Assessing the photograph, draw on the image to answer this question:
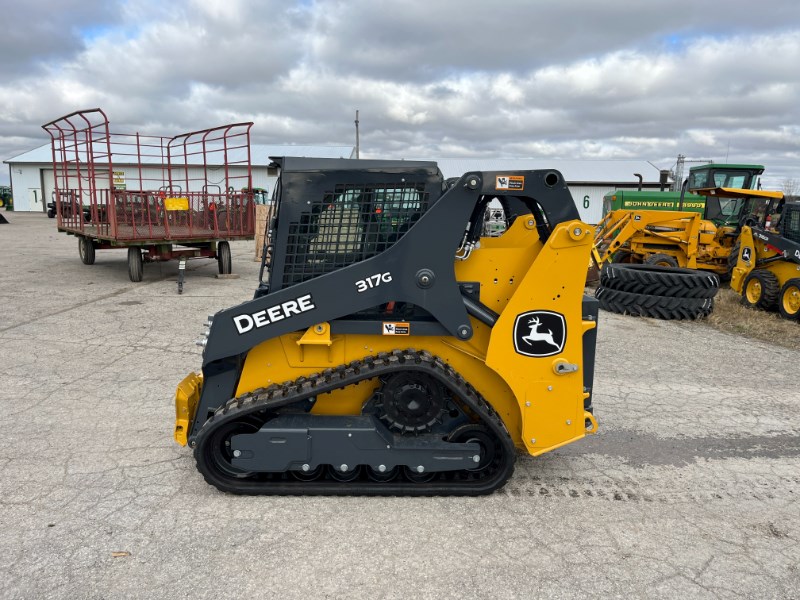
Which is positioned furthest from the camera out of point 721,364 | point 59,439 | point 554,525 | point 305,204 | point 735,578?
point 721,364

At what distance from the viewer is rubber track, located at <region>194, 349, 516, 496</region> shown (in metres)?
3.43

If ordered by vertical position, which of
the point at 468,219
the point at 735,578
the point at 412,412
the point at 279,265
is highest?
the point at 468,219


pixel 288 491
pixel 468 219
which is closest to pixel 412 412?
pixel 288 491

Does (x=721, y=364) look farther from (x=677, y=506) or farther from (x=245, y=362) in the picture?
(x=245, y=362)

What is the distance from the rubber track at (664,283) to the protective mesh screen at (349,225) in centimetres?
723

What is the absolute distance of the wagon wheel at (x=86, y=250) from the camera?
13852 mm

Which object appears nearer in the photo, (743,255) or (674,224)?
(743,255)

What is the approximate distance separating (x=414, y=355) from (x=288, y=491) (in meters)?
1.16

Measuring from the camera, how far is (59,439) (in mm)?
4344

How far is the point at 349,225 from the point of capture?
11.8ft

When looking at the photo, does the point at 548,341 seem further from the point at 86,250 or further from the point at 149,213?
the point at 86,250

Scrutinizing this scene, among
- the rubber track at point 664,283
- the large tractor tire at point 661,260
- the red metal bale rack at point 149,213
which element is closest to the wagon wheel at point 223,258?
the red metal bale rack at point 149,213

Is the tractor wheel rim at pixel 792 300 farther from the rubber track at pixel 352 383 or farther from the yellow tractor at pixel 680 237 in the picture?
the rubber track at pixel 352 383

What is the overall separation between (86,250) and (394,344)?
1295 cm
